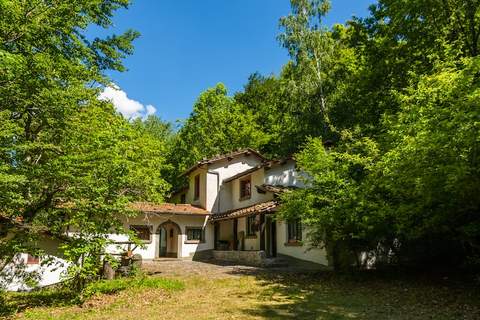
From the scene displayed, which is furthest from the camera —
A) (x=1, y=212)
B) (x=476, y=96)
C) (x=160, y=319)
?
(x=1, y=212)

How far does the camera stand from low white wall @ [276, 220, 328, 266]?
61.4ft

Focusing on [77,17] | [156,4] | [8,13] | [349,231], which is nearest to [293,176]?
[349,231]

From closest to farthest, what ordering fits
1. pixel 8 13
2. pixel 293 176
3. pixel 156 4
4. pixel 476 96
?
pixel 476 96
pixel 8 13
pixel 156 4
pixel 293 176

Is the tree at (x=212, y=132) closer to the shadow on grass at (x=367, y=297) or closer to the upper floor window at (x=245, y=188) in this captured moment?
the upper floor window at (x=245, y=188)

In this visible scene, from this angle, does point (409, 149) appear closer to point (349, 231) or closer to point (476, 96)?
point (476, 96)

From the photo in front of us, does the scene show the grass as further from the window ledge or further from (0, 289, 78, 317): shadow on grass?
the window ledge

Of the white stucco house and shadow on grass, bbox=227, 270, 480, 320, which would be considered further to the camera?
the white stucco house

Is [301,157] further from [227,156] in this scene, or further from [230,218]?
[227,156]

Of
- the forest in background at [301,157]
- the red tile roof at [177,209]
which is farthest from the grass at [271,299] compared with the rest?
the red tile roof at [177,209]

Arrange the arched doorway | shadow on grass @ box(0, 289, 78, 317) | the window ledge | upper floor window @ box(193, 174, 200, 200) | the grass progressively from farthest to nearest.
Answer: upper floor window @ box(193, 174, 200, 200) < the arched doorway < the window ledge < shadow on grass @ box(0, 289, 78, 317) < the grass

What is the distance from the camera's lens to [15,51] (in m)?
11.8

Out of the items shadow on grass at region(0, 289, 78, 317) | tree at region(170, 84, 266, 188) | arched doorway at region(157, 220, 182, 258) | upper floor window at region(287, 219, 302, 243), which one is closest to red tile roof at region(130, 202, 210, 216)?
arched doorway at region(157, 220, 182, 258)

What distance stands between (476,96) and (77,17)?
13.1 m

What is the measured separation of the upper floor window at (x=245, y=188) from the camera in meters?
26.5
